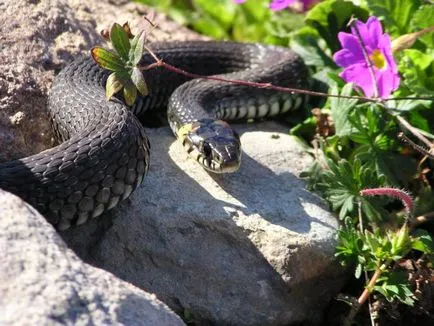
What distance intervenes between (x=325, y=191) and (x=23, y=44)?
2419 millimetres

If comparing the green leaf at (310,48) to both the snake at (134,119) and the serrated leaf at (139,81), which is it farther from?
the serrated leaf at (139,81)

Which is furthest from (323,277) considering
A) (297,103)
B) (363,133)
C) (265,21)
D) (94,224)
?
(265,21)

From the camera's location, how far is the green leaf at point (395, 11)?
6172 mm

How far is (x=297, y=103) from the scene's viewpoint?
673 centimetres

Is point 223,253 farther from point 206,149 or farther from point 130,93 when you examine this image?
point 130,93

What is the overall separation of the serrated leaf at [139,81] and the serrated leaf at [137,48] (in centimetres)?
6

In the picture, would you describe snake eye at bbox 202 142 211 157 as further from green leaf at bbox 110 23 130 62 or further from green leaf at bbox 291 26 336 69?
green leaf at bbox 291 26 336 69

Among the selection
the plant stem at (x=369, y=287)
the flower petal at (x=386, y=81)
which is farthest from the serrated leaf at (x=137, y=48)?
the plant stem at (x=369, y=287)

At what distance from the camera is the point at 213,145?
5.58 m

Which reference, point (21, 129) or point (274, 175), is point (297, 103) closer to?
point (274, 175)

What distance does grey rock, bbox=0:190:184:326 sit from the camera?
3.39 metres

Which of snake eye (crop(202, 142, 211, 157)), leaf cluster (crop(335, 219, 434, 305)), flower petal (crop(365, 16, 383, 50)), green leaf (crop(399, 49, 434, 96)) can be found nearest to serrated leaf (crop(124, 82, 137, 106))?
snake eye (crop(202, 142, 211, 157))

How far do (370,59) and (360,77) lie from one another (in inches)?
5.4

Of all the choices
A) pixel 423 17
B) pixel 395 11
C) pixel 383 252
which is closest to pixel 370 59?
pixel 423 17
